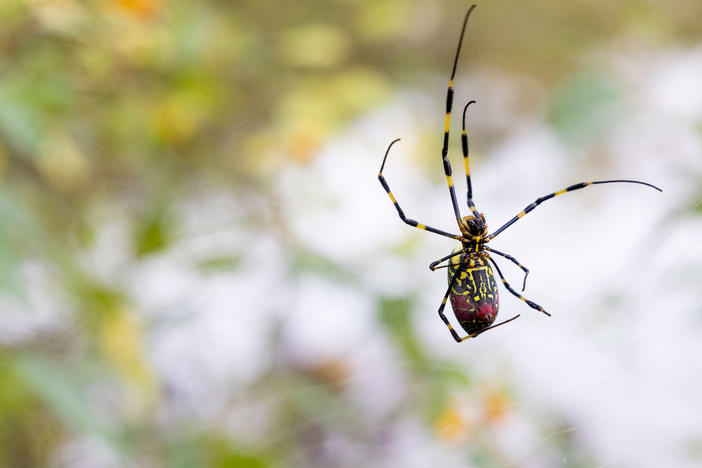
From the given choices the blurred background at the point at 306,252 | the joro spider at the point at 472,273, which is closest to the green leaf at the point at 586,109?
the blurred background at the point at 306,252

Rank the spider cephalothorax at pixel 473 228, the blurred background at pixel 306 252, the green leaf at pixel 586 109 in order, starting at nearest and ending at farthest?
the spider cephalothorax at pixel 473 228 → the blurred background at pixel 306 252 → the green leaf at pixel 586 109

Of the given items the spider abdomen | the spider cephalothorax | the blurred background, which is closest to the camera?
the spider abdomen

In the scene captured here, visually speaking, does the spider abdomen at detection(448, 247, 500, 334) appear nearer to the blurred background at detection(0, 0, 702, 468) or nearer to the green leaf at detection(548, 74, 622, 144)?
the blurred background at detection(0, 0, 702, 468)

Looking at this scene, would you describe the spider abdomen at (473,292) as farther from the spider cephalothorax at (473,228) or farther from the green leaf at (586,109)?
the green leaf at (586,109)

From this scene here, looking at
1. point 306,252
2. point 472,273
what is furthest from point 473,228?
point 306,252

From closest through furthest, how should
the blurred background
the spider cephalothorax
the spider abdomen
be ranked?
the spider abdomen → the spider cephalothorax → the blurred background

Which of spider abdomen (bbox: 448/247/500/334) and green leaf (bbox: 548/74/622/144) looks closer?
spider abdomen (bbox: 448/247/500/334)

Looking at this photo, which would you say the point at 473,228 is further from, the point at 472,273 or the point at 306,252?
the point at 306,252

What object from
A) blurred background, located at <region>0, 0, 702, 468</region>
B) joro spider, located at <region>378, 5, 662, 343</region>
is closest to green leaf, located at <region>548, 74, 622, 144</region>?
blurred background, located at <region>0, 0, 702, 468</region>
